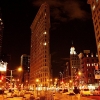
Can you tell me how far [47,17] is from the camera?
17112cm

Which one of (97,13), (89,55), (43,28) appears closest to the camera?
(97,13)

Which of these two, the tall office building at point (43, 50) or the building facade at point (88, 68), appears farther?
the tall office building at point (43, 50)

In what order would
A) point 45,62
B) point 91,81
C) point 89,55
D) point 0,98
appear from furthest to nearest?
1. point 45,62
2. point 89,55
3. point 91,81
4. point 0,98

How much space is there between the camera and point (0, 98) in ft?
91.8

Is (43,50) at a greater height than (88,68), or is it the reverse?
(43,50)

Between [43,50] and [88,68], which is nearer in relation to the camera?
[88,68]

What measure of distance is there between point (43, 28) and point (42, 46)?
17.6 metres

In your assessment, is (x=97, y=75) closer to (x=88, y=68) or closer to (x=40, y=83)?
(x=88, y=68)

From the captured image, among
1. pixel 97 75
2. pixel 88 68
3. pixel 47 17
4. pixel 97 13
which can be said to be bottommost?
pixel 97 75

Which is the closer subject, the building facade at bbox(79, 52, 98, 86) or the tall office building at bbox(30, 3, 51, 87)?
the building facade at bbox(79, 52, 98, 86)

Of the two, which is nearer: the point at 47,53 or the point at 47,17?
the point at 47,53

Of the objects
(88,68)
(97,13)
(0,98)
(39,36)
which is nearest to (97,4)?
(97,13)

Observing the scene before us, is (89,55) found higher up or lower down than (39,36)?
lower down

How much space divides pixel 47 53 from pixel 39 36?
2700 cm
